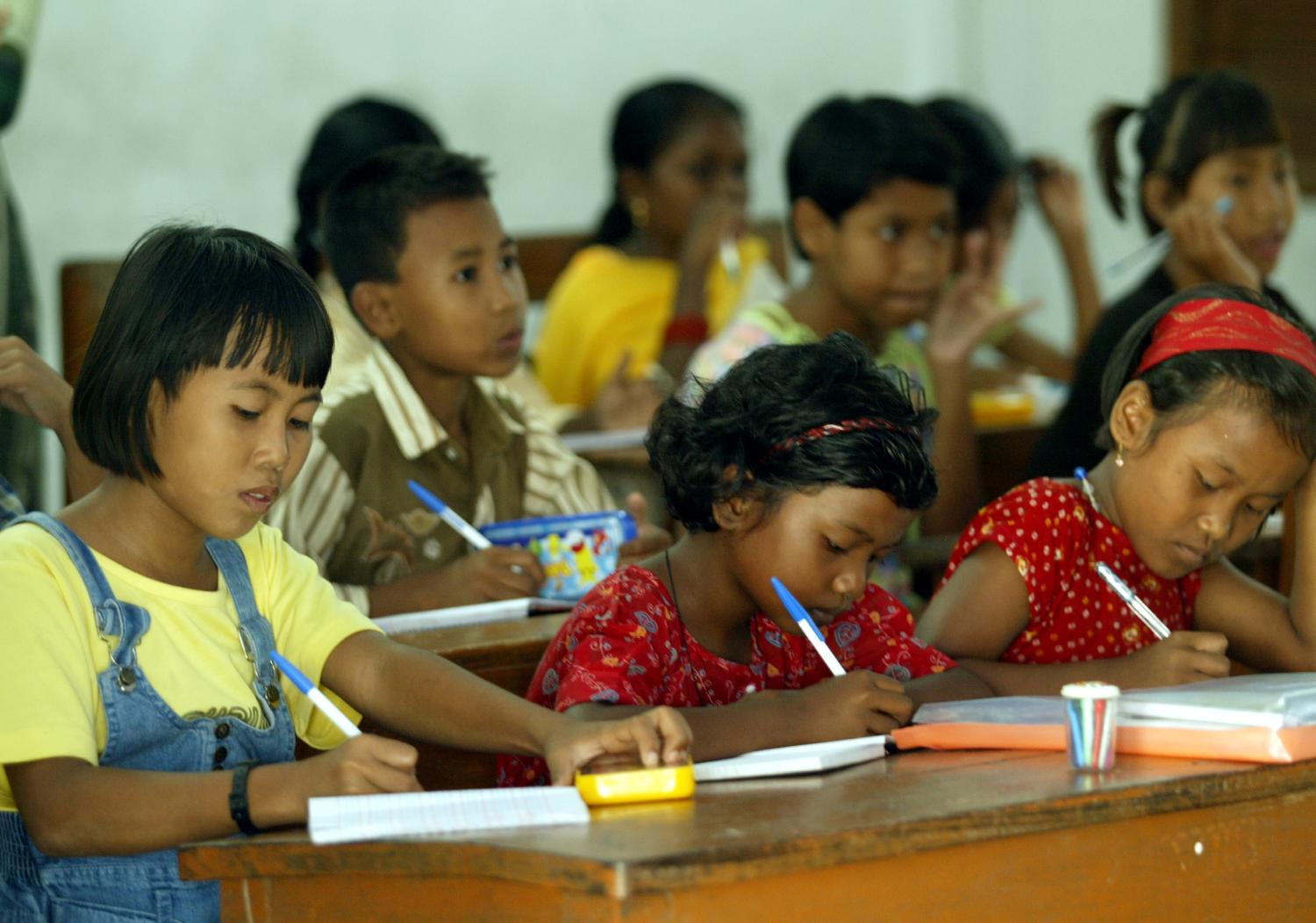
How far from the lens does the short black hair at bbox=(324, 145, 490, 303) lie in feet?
9.37

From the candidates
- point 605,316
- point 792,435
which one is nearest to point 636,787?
point 792,435

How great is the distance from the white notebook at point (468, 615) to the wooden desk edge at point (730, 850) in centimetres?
84

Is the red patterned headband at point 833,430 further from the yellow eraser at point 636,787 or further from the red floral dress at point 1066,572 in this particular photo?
the yellow eraser at point 636,787

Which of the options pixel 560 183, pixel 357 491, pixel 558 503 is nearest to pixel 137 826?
pixel 357 491

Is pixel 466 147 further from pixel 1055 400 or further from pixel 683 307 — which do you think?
pixel 1055 400

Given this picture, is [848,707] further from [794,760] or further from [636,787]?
[636,787]

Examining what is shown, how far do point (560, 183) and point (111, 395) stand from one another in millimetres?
3720

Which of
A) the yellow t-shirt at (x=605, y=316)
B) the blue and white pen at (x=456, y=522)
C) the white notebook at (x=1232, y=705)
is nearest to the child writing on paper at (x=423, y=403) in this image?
the blue and white pen at (x=456, y=522)

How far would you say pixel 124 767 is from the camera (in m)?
1.62

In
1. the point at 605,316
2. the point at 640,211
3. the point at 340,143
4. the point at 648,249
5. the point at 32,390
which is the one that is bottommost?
the point at 605,316

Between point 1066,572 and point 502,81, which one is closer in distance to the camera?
point 1066,572

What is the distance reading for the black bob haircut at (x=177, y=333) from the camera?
1686mm

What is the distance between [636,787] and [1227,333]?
1106 mm

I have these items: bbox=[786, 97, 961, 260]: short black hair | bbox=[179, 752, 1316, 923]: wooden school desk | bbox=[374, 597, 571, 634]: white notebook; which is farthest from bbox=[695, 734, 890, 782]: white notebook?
bbox=[786, 97, 961, 260]: short black hair
